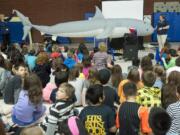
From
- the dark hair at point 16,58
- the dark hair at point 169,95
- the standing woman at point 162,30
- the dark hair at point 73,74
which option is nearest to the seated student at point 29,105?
the dark hair at point 169,95

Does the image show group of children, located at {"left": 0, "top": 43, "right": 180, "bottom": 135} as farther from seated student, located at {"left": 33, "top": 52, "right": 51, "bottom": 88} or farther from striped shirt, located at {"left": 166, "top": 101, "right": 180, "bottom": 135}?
seated student, located at {"left": 33, "top": 52, "right": 51, "bottom": 88}

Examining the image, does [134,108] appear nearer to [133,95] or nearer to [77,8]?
[133,95]

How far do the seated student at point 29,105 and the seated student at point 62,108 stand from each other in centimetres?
44

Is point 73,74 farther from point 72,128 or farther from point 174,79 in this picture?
point 72,128

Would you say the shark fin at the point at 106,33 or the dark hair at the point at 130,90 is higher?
the shark fin at the point at 106,33

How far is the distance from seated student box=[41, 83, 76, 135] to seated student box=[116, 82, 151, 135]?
64 cm

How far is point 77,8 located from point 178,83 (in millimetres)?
16257

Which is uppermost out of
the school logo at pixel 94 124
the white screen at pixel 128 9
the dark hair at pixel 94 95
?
the white screen at pixel 128 9

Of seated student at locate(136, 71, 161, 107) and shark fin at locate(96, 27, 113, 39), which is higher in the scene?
shark fin at locate(96, 27, 113, 39)

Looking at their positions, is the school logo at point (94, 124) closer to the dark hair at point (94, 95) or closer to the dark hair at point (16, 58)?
the dark hair at point (94, 95)

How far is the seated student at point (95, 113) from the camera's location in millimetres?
5102

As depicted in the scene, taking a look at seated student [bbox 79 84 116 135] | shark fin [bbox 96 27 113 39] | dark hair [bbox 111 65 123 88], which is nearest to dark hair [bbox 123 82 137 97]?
seated student [bbox 79 84 116 135]

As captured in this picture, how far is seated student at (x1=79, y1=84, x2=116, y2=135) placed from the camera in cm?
510

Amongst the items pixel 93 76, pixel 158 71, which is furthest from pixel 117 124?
pixel 158 71
